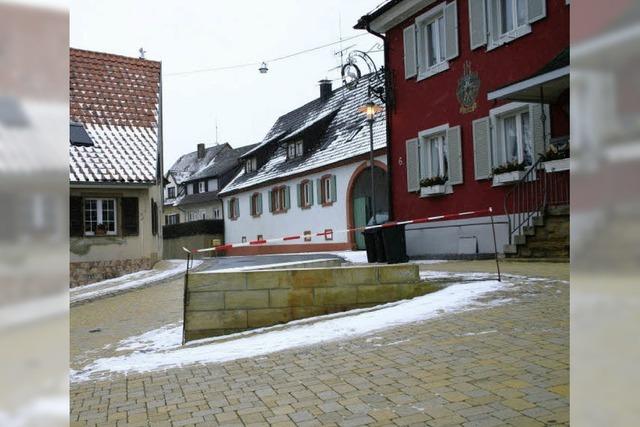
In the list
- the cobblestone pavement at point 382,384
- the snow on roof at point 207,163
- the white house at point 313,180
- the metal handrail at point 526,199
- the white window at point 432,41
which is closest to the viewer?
the cobblestone pavement at point 382,384

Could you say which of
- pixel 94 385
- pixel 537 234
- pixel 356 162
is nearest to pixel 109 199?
pixel 356 162

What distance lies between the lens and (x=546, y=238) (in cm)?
1162

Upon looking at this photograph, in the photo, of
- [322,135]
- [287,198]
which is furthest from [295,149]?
[287,198]

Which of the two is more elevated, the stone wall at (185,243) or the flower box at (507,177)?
the flower box at (507,177)

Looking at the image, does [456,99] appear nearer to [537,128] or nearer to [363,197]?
[537,128]

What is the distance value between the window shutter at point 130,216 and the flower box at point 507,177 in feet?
38.0

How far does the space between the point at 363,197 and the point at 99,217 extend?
9762 mm

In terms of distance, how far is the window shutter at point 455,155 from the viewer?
14891mm

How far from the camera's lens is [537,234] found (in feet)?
38.8

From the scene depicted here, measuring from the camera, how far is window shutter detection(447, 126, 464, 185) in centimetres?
1489

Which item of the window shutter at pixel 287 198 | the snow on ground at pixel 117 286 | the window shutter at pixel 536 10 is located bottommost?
the snow on ground at pixel 117 286

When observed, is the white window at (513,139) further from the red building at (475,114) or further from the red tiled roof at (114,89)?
the red tiled roof at (114,89)

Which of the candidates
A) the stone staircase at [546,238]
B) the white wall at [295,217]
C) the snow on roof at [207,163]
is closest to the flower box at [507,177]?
the stone staircase at [546,238]

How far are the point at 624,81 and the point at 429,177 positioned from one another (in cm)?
1545
